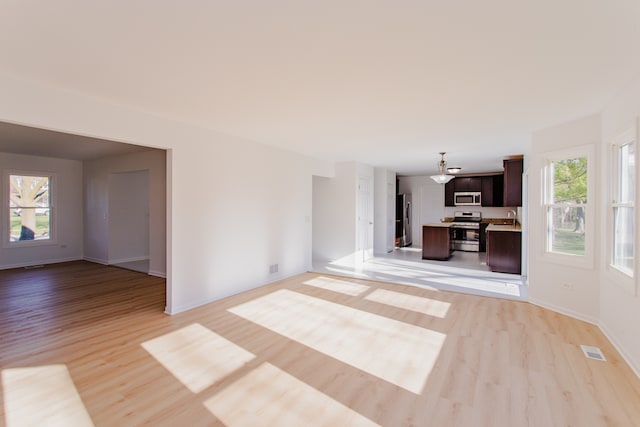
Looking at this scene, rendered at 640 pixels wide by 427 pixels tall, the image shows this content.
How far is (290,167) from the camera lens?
19.7 feet

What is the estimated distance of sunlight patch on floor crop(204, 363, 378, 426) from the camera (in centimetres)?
206

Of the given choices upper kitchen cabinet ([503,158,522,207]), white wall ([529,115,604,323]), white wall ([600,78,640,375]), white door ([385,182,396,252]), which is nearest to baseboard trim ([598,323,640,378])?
white wall ([600,78,640,375])

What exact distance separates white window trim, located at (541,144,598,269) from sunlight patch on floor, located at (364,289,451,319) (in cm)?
156

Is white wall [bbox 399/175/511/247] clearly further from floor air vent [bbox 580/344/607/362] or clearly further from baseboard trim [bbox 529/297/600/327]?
floor air vent [bbox 580/344/607/362]

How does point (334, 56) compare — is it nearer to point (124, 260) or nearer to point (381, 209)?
point (381, 209)

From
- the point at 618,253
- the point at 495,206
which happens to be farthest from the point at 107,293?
the point at 495,206

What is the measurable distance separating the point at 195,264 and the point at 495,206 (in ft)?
28.8

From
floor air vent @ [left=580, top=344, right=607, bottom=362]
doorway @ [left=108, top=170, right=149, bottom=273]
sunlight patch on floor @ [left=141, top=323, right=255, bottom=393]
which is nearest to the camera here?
sunlight patch on floor @ [left=141, top=323, right=255, bottom=393]

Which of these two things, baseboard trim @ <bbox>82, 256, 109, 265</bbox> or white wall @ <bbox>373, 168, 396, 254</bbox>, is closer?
baseboard trim @ <bbox>82, 256, 109, 265</bbox>

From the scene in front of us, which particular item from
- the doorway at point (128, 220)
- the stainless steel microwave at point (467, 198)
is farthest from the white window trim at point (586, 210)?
the doorway at point (128, 220)

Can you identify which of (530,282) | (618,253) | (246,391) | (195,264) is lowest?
(246,391)

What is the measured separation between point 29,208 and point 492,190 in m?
11.9

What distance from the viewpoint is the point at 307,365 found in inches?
109

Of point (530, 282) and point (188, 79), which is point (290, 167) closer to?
point (188, 79)
